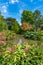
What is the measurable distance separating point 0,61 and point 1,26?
1491cm

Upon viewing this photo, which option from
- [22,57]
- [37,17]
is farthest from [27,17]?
[22,57]

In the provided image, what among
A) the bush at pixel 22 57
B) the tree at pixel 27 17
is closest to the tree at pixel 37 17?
the tree at pixel 27 17

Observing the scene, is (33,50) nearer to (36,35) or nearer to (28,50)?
(28,50)

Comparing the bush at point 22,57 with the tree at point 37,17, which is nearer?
the bush at point 22,57

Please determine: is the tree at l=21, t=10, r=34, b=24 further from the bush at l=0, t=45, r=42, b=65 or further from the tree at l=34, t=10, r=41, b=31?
the bush at l=0, t=45, r=42, b=65

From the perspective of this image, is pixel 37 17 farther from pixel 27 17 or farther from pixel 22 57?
pixel 22 57

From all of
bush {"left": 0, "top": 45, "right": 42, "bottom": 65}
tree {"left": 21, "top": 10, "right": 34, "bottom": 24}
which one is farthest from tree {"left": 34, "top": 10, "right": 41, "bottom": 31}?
bush {"left": 0, "top": 45, "right": 42, "bottom": 65}

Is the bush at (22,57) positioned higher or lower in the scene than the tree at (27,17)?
lower

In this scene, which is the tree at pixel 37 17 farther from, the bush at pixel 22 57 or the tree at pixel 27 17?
the bush at pixel 22 57

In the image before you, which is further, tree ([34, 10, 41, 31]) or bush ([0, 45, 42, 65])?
tree ([34, 10, 41, 31])

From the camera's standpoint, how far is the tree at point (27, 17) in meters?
32.9

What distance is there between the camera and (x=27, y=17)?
3341 centimetres

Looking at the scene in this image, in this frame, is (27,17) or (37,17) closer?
(37,17)

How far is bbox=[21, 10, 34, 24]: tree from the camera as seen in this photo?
32.9 metres
